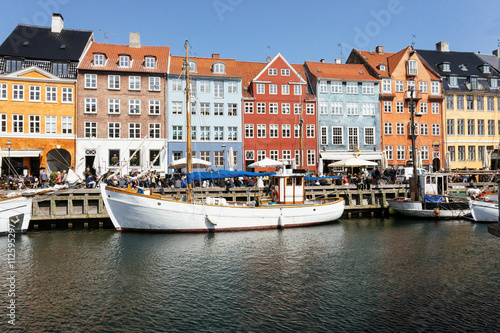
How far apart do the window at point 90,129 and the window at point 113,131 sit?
1513mm

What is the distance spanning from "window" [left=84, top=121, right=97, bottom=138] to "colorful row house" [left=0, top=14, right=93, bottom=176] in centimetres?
125

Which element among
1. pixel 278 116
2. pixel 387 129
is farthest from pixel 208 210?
pixel 387 129

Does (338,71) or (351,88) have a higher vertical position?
(338,71)

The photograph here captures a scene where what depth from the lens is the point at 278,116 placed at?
47.5 metres

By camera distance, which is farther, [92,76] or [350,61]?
[350,61]

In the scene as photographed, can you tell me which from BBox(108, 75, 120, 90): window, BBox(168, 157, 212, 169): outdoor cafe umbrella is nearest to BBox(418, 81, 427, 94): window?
BBox(168, 157, 212, 169): outdoor cafe umbrella

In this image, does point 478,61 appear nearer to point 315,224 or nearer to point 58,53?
point 315,224

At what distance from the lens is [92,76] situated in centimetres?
4238

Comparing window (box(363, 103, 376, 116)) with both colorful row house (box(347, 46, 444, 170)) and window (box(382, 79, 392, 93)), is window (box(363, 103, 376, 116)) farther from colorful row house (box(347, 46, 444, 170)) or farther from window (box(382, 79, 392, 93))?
window (box(382, 79, 392, 93))

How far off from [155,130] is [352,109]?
84.1 feet

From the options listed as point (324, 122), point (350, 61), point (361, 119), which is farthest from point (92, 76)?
point (350, 61)

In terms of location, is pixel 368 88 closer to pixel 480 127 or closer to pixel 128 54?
pixel 480 127

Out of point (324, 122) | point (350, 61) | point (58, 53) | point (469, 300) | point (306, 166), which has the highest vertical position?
point (350, 61)

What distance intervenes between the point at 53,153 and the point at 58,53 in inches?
451
